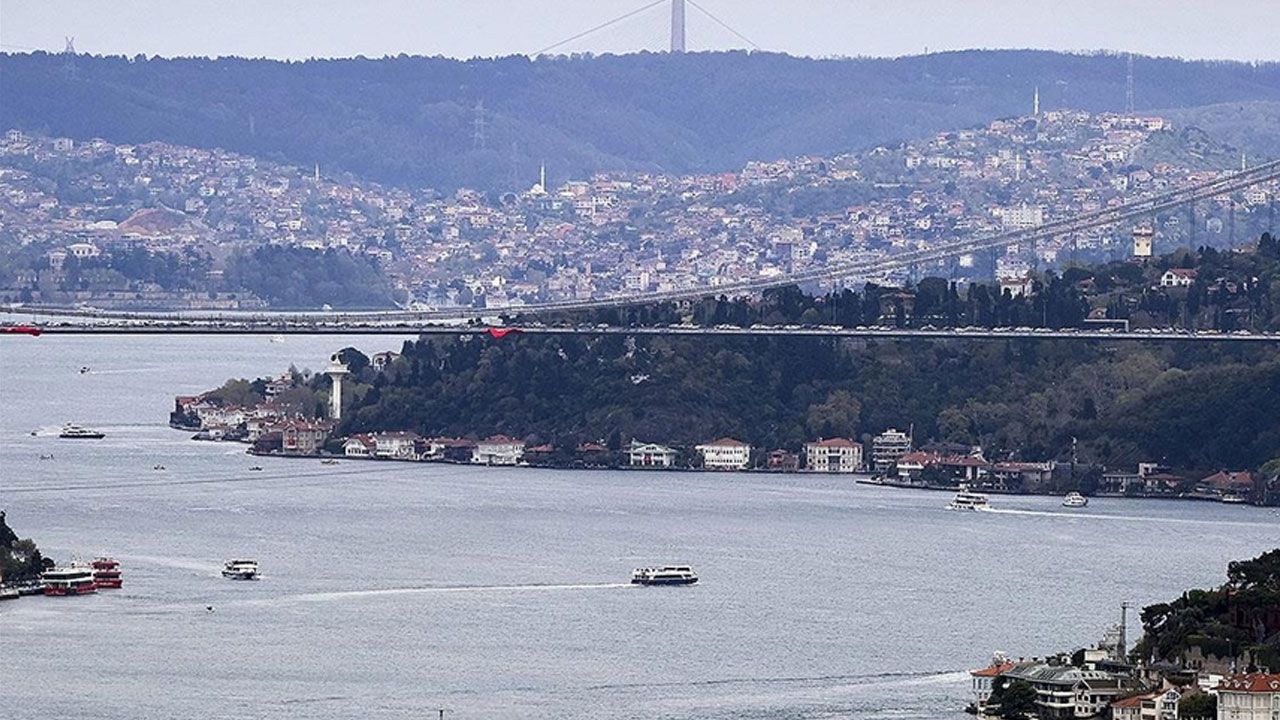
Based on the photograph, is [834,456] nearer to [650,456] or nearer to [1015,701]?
[650,456]

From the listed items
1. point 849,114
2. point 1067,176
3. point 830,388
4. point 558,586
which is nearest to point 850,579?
point 558,586

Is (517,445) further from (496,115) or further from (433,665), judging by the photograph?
(496,115)

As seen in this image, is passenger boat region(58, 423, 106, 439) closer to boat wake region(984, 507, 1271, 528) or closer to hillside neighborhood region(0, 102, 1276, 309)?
boat wake region(984, 507, 1271, 528)

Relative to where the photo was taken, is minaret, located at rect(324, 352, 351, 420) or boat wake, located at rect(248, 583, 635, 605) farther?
minaret, located at rect(324, 352, 351, 420)

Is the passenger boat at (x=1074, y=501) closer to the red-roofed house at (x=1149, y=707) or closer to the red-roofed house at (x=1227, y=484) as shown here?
the red-roofed house at (x=1227, y=484)

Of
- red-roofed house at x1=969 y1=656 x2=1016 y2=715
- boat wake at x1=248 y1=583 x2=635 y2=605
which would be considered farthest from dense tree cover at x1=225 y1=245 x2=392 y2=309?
red-roofed house at x1=969 y1=656 x2=1016 y2=715

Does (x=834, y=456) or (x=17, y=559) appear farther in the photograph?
(x=834, y=456)

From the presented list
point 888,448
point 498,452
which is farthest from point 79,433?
point 888,448

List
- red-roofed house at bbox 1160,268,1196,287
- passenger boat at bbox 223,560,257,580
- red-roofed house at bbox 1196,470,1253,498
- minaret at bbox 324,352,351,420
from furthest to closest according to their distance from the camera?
red-roofed house at bbox 1160,268,1196,287 < minaret at bbox 324,352,351,420 < red-roofed house at bbox 1196,470,1253,498 < passenger boat at bbox 223,560,257,580
